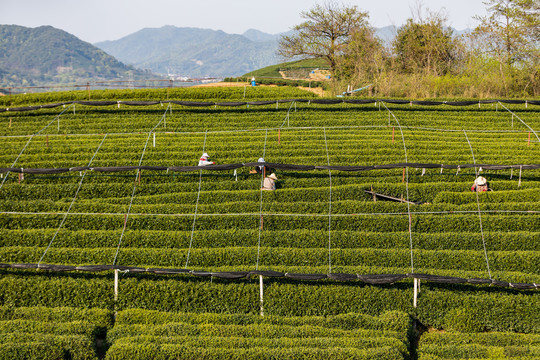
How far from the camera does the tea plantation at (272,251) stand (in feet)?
39.7

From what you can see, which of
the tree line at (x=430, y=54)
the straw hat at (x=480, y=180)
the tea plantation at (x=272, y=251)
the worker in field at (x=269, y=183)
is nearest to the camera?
the tea plantation at (x=272, y=251)

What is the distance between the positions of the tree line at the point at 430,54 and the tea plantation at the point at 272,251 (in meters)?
13.6

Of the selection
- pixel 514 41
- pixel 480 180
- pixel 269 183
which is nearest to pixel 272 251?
pixel 269 183

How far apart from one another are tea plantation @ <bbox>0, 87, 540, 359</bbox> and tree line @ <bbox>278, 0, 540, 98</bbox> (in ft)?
44.8

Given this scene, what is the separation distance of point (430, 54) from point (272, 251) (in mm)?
37204

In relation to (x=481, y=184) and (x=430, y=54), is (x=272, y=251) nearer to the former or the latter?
(x=481, y=184)

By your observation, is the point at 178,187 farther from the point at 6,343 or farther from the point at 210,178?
the point at 6,343

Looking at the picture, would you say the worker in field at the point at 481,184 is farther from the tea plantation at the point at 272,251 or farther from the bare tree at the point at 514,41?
the bare tree at the point at 514,41

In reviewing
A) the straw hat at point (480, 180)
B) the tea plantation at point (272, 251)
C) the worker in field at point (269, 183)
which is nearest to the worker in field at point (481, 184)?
the straw hat at point (480, 180)

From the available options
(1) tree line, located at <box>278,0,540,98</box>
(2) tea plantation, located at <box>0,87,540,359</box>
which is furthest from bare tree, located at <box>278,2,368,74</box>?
(2) tea plantation, located at <box>0,87,540,359</box>

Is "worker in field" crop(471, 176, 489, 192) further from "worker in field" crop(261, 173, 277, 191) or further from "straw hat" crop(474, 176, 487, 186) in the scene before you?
"worker in field" crop(261, 173, 277, 191)

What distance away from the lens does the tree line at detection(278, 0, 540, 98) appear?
3938 centimetres

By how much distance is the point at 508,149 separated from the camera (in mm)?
24594

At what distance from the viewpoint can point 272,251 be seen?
16.1m
